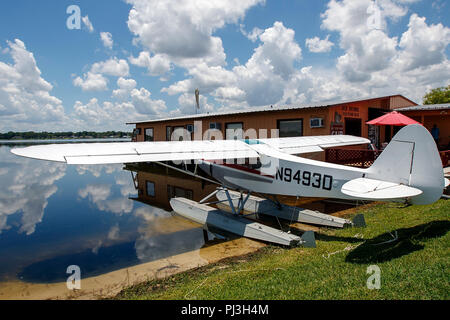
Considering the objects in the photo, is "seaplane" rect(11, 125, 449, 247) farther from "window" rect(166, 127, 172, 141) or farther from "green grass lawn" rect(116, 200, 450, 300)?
"window" rect(166, 127, 172, 141)

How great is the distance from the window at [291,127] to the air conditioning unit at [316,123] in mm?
630

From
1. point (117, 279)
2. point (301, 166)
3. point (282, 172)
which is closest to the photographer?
point (117, 279)

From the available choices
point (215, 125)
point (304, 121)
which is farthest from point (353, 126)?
point (215, 125)

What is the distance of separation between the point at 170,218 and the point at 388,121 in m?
9.51

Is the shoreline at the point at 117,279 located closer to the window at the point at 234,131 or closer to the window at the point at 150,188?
the window at the point at 150,188

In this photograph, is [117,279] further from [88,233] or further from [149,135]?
[149,135]

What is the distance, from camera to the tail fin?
4344mm

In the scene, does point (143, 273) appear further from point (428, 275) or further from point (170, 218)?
point (428, 275)

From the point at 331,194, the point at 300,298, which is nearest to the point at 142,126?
the point at 331,194

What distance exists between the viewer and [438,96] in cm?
3994

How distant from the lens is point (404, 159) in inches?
183

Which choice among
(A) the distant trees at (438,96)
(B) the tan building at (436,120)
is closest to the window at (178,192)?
(B) the tan building at (436,120)

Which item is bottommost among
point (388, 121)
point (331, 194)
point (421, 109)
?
point (331, 194)

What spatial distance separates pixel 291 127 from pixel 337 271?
10.4 meters
